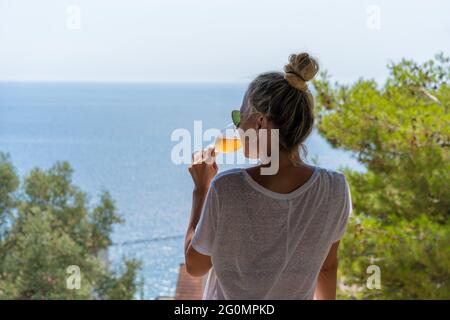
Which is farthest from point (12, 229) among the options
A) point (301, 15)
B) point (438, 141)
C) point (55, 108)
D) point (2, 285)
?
point (438, 141)

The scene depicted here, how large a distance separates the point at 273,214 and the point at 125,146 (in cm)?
465

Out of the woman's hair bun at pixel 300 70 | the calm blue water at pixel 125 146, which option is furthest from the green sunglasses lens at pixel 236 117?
the calm blue water at pixel 125 146

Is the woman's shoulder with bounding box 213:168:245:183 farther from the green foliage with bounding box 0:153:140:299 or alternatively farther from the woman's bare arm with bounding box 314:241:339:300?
the green foliage with bounding box 0:153:140:299

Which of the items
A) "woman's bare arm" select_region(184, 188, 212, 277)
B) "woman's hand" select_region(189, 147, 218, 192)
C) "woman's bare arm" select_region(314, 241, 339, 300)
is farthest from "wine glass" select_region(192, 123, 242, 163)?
"woman's bare arm" select_region(314, 241, 339, 300)

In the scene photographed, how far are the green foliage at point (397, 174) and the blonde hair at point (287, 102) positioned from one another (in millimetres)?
2402

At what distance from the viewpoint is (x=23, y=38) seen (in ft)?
15.0

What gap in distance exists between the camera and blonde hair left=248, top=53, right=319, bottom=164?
3.69ft

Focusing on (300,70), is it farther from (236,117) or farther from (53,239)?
(53,239)

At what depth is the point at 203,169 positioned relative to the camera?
1275mm

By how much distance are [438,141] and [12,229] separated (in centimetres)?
326

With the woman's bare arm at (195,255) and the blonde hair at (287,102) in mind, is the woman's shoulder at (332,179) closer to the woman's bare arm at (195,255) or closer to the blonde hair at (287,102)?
the blonde hair at (287,102)

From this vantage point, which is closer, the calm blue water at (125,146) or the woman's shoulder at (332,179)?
the woman's shoulder at (332,179)

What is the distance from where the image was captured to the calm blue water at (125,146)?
5.09m
